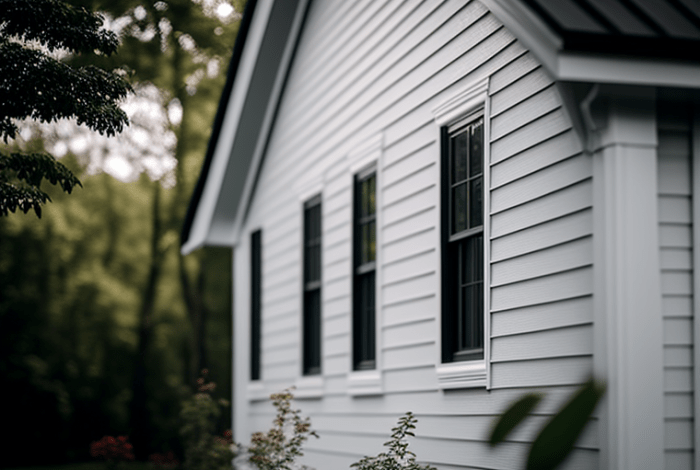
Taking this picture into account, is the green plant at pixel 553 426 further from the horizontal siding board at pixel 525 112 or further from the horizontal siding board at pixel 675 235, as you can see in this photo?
the horizontal siding board at pixel 525 112

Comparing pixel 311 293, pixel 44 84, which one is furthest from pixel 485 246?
pixel 311 293

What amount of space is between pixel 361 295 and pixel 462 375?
9.27 feet

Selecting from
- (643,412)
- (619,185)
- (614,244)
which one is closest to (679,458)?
(643,412)

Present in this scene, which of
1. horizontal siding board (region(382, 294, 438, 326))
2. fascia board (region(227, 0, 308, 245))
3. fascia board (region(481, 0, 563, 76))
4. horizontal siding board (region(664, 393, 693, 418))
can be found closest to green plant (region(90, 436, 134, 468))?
fascia board (region(227, 0, 308, 245))

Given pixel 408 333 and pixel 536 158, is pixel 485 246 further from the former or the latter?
pixel 408 333

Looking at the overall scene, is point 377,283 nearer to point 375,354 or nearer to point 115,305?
point 375,354

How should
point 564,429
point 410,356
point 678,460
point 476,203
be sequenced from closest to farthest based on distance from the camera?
point 564,429 < point 678,460 < point 476,203 < point 410,356

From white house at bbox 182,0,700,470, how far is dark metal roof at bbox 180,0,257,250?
A: 0.24 feet

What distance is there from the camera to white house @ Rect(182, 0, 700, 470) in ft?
16.2

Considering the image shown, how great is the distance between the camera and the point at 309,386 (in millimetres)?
10625

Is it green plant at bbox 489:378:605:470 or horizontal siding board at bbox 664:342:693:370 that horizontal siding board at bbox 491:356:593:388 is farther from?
green plant at bbox 489:378:605:470

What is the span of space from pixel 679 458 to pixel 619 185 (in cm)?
159

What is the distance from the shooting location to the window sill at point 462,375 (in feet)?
21.3

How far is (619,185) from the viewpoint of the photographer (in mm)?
5008
